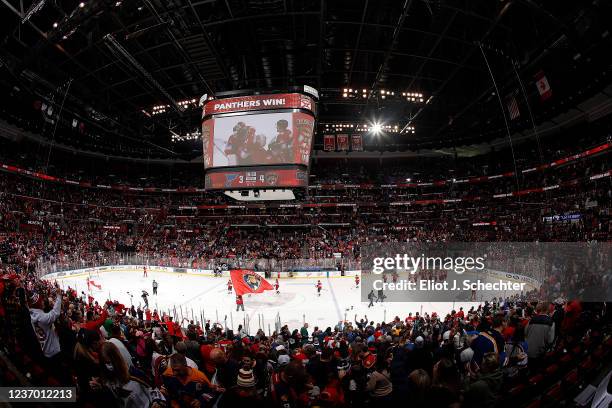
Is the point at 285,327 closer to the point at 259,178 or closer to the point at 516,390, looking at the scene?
the point at 259,178

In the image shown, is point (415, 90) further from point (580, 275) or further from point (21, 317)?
point (21, 317)

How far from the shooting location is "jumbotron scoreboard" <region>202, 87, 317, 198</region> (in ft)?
40.6

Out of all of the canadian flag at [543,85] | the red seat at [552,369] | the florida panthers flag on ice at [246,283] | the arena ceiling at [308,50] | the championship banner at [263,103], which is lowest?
the florida panthers flag on ice at [246,283]

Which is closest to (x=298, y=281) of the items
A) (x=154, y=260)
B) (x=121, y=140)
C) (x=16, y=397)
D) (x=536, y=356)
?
(x=154, y=260)

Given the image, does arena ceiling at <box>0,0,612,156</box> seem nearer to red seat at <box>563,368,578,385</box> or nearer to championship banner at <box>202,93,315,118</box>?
championship banner at <box>202,93,315,118</box>

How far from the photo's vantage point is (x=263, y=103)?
40.7 feet

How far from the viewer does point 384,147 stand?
116ft

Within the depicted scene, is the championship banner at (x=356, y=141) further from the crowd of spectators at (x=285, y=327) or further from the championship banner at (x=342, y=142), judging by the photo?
the crowd of spectators at (x=285, y=327)

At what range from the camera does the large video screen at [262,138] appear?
40.6 ft

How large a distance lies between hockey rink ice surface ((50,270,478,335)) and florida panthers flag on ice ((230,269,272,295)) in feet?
3.98

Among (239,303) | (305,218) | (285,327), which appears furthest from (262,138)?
(305,218)

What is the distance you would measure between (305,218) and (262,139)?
26699 millimetres

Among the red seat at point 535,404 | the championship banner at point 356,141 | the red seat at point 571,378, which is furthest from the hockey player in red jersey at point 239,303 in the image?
the red seat at point 535,404

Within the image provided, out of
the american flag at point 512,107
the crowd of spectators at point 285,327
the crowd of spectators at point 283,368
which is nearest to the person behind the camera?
the crowd of spectators at point 283,368
